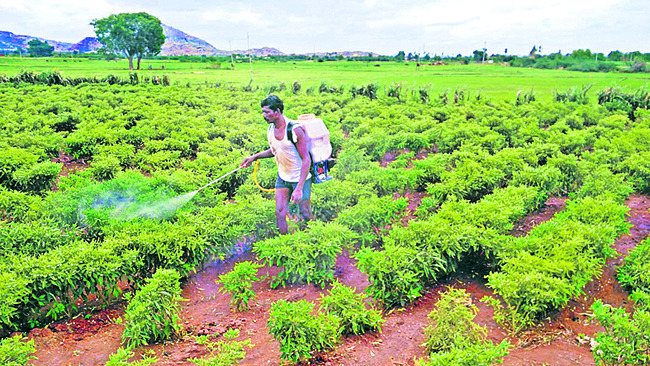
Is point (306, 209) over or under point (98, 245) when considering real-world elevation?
over

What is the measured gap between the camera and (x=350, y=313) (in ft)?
15.1

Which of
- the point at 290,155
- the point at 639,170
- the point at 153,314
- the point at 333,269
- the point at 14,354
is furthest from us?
the point at 639,170

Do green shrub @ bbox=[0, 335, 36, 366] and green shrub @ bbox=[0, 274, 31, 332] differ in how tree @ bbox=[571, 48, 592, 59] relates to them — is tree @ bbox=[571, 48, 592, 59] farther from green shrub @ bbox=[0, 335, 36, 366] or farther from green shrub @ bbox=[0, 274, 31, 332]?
green shrub @ bbox=[0, 335, 36, 366]

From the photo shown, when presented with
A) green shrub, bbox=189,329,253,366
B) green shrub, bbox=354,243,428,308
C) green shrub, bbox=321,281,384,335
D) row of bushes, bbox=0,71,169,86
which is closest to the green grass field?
row of bushes, bbox=0,71,169,86

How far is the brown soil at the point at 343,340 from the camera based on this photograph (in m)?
4.42

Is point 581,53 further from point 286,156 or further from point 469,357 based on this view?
point 469,357

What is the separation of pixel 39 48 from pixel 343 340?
117 metres

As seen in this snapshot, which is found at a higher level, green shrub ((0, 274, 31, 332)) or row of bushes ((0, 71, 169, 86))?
row of bushes ((0, 71, 169, 86))

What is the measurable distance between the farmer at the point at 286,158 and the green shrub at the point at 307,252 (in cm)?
62

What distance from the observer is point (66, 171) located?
11.4 metres

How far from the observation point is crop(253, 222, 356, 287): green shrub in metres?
5.54

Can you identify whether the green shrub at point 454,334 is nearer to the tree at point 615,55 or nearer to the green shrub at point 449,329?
the green shrub at point 449,329

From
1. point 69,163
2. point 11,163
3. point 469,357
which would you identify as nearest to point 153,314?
point 469,357

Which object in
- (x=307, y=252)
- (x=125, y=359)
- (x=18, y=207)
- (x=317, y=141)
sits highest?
(x=317, y=141)
